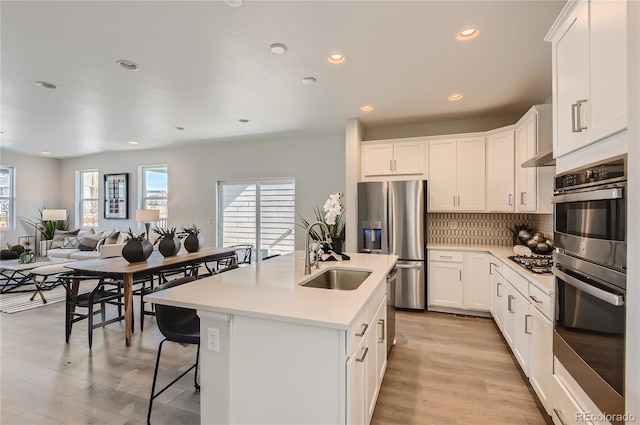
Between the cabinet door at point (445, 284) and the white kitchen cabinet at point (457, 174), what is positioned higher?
the white kitchen cabinet at point (457, 174)

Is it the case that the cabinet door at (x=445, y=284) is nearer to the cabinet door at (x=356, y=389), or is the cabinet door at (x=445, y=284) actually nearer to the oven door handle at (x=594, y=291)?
the oven door handle at (x=594, y=291)

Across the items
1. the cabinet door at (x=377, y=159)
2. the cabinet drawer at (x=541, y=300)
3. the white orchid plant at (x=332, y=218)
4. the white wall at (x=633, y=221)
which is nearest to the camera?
the white wall at (x=633, y=221)

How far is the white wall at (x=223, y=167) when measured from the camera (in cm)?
538

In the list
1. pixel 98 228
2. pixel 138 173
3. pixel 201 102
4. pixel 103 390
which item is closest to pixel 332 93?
pixel 201 102

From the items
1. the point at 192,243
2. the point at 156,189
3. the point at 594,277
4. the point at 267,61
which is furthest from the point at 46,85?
the point at 594,277

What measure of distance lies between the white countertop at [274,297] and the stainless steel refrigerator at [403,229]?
6.12 ft

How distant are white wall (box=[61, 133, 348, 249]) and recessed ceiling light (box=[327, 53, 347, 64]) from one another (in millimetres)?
2581

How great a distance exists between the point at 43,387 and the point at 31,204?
23.8 ft

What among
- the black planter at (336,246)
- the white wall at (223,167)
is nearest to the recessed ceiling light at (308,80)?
the black planter at (336,246)

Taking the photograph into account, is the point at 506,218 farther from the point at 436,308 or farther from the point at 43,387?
the point at 43,387

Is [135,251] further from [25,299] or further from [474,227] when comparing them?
[474,227]

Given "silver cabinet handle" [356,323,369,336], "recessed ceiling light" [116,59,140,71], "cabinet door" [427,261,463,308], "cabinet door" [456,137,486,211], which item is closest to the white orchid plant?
"silver cabinet handle" [356,323,369,336]

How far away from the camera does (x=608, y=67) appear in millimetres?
1117

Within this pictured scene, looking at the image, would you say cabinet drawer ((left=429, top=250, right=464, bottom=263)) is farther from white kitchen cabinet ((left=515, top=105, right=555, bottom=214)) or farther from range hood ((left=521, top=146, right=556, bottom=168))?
range hood ((left=521, top=146, right=556, bottom=168))
